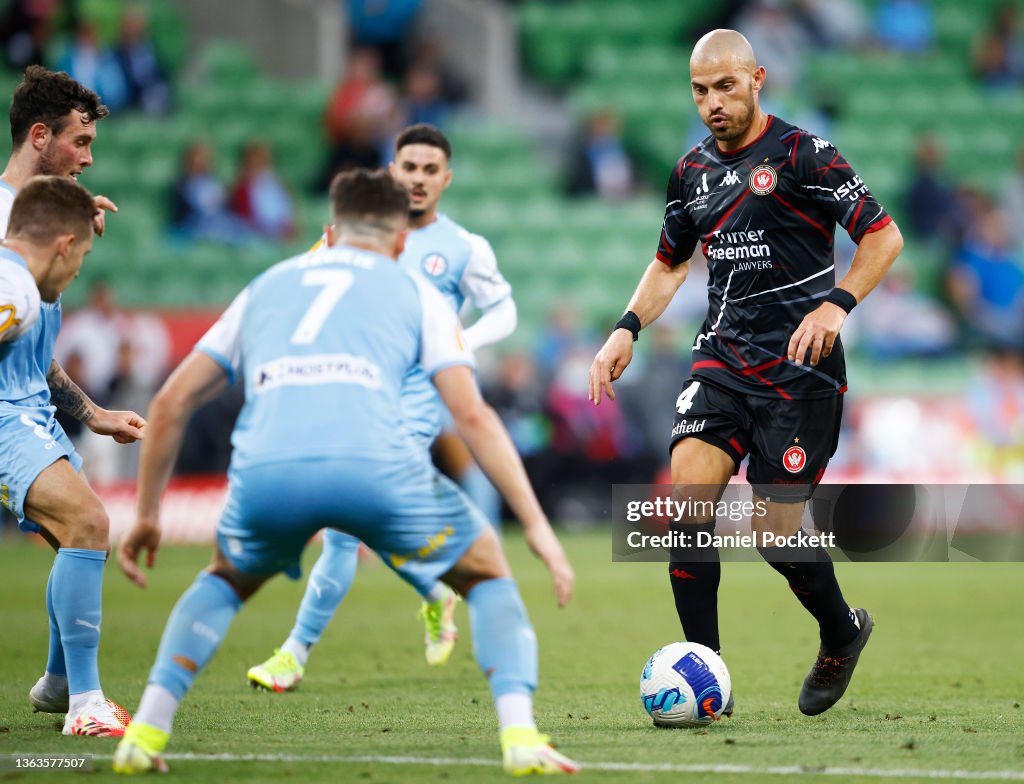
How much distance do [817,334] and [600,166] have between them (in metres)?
15.2

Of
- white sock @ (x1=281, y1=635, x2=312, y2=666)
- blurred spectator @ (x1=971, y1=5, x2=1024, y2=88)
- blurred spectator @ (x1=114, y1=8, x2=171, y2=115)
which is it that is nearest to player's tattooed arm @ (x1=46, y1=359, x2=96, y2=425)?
white sock @ (x1=281, y1=635, x2=312, y2=666)

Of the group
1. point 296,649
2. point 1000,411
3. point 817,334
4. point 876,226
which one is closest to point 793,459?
point 817,334

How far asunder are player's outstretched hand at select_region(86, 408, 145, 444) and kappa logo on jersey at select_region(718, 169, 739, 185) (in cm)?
281

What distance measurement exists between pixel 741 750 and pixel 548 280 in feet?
49.5

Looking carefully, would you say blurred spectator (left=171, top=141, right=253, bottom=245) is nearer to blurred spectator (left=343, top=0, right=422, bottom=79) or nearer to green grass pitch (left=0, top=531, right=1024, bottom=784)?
blurred spectator (left=343, top=0, right=422, bottom=79)

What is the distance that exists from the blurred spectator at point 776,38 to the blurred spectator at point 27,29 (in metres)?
10.0

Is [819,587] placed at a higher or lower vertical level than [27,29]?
lower

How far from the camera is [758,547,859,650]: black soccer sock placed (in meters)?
6.56

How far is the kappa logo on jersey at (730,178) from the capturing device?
6.71m

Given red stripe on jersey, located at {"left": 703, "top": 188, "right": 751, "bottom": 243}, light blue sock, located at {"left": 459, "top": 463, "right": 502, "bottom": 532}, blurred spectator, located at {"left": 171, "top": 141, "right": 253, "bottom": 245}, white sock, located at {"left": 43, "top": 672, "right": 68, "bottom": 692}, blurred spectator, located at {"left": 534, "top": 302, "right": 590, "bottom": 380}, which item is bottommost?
light blue sock, located at {"left": 459, "top": 463, "right": 502, "bottom": 532}

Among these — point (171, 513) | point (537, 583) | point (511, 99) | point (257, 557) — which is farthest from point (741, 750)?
point (511, 99)

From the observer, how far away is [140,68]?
20.2 metres

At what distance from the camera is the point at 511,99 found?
75.3 ft

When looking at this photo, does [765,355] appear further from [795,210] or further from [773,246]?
[795,210]
